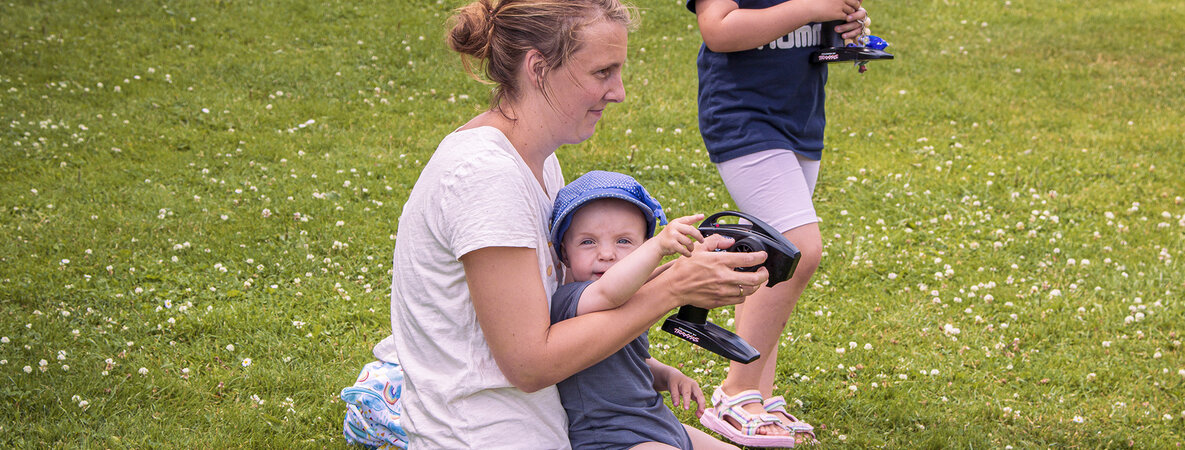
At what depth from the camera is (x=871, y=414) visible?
4246 mm

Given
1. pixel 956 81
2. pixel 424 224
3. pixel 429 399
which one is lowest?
pixel 956 81

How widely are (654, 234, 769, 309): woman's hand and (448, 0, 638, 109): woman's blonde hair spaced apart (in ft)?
1.99

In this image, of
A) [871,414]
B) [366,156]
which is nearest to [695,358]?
[871,414]

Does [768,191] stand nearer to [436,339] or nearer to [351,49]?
[436,339]

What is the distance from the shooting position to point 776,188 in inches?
141

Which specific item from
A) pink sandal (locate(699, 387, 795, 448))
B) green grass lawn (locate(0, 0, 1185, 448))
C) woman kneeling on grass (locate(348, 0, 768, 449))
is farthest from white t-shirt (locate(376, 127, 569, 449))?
green grass lawn (locate(0, 0, 1185, 448))

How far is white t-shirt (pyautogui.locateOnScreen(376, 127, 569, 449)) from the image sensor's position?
2.38 m

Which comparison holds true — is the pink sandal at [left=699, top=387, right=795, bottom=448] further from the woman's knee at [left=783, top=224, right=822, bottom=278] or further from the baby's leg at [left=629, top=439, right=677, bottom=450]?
the baby's leg at [left=629, top=439, right=677, bottom=450]

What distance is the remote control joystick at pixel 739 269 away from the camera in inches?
102

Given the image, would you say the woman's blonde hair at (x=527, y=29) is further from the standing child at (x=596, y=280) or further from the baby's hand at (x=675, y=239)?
the baby's hand at (x=675, y=239)

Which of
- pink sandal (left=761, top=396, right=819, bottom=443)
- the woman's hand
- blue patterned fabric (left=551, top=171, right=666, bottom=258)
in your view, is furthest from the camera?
pink sandal (left=761, top=396, right=819, bottom=443)

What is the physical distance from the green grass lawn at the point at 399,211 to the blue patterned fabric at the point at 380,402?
2.40ft

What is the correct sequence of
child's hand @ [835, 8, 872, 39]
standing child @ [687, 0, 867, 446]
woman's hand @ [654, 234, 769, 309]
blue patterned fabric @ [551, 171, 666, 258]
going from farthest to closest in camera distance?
child's hand @ [835, 8, 872, 39], standing child @ [687, 0, 867, 446], blue patterned fabric @ [551, 171, 666, 258], woman's hand @ [654, 234, 769, 309]

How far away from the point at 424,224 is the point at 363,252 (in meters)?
3.38
